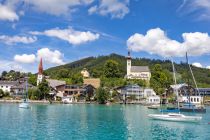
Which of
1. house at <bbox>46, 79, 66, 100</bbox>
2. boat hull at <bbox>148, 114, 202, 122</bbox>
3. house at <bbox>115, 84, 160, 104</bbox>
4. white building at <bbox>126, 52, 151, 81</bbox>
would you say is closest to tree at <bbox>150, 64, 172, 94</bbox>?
house at <bbox>115, 84, 160, 104</bbox>

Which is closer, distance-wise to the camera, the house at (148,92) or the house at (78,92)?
the house at (78,92)

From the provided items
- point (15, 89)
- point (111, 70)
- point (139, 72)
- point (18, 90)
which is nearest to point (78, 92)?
point (18, 90)

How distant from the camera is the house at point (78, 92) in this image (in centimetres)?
13238

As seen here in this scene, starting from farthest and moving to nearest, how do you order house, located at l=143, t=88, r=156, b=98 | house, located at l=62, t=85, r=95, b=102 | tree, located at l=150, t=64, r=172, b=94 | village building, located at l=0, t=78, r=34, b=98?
tree, located at l=150, t=64, r=172, b=94 < house, located at l=143, t=88, r=156, b=98 < village building, located at l=0, t=78, r=34, b=98 < house, located at l=62, t=85, r=95, b=102

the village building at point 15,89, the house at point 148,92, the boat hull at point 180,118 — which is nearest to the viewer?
the boat hull at point 180,118

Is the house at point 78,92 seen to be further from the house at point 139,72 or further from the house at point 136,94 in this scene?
the house at point 139,72

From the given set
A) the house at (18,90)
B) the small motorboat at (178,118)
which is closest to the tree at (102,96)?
the house at (18,90)

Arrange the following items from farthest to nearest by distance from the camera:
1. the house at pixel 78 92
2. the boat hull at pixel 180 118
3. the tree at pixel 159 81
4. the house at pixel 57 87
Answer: the tree at pixel 159 81, the house at pixel 57 87, the house at pixel 78 92, the boat hull at pixel 180 118

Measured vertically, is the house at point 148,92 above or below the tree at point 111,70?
below

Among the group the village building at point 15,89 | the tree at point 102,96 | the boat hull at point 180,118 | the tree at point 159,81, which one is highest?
the tree at point 159,81

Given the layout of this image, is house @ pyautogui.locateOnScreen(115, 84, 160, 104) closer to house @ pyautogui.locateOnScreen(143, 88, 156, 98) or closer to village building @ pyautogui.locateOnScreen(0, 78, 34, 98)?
house @ pyautogui.locateOnScreen(143, 88, 156, 98)

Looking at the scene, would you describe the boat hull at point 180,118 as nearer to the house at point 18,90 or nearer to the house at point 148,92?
the house at point 148,92

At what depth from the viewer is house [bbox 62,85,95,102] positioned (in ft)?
434

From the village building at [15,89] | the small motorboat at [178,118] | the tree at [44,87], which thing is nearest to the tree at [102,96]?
the tree at [44,87]
